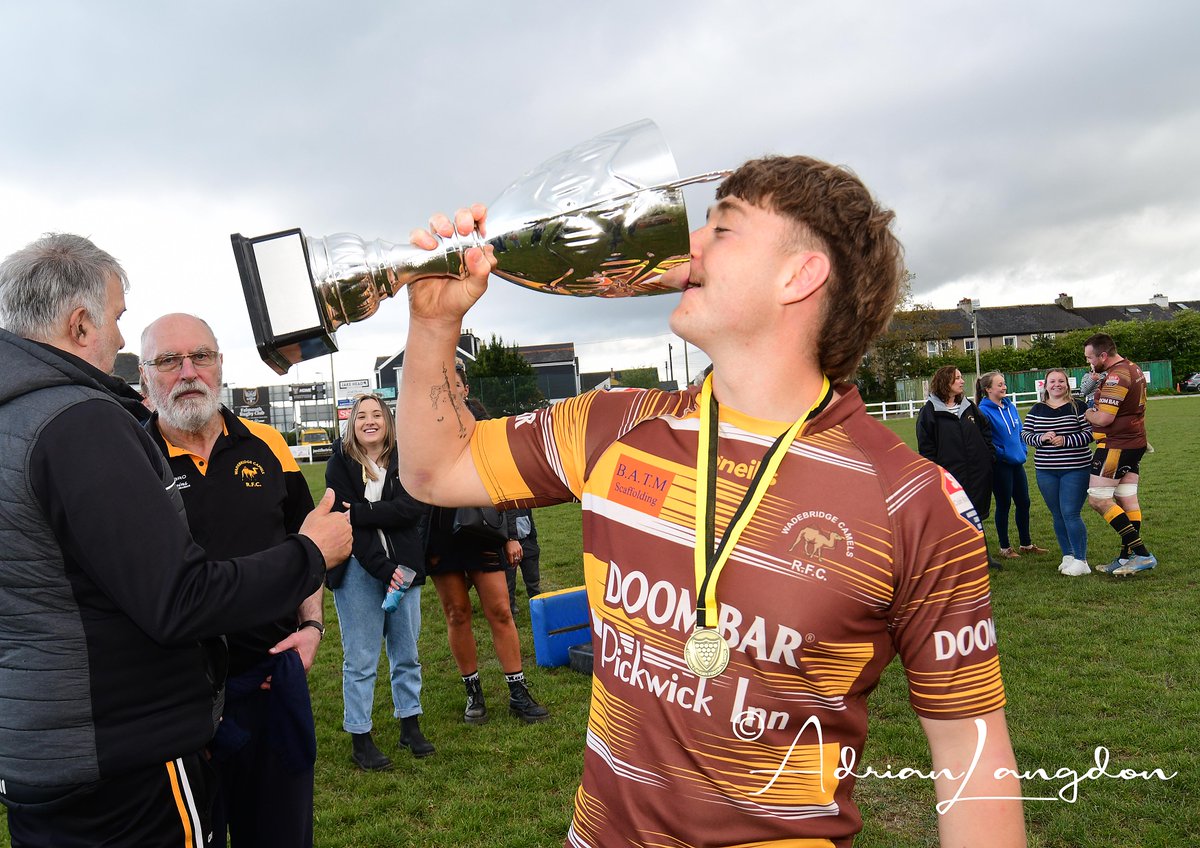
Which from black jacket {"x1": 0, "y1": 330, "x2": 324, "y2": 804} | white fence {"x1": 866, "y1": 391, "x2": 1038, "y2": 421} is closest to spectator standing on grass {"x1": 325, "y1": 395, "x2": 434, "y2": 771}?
black jacket {"x1": 0, "y1": 330, "x2": 324, "y2": 804}

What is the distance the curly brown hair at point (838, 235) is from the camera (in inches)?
70.0

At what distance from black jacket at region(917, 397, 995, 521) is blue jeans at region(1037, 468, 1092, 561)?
62 cm

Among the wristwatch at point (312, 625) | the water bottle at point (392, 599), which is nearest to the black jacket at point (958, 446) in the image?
the water bottle at point (392, 599)

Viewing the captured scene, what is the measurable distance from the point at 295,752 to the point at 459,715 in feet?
10.3

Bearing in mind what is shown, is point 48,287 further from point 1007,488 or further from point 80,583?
point 1007,488

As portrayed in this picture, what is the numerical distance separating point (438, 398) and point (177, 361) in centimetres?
182

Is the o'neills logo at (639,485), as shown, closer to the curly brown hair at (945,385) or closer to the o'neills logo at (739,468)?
the o'neills logo at (739,468)

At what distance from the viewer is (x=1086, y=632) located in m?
6.76

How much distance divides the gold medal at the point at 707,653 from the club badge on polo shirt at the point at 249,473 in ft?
7.48

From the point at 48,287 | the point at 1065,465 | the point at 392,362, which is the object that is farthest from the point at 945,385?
the point at 392,362

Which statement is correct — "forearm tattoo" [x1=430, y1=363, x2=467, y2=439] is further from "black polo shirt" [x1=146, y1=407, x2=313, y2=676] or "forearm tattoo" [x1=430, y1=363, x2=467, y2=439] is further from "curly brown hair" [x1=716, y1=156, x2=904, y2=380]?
"black polo shirt" [x1=146, y1=407, x2=313, y2=676]

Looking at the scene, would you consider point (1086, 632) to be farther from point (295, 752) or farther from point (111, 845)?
point (111, 845)

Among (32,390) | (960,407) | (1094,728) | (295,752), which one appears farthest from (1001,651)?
(32,390)

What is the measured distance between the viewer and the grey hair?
220cm
